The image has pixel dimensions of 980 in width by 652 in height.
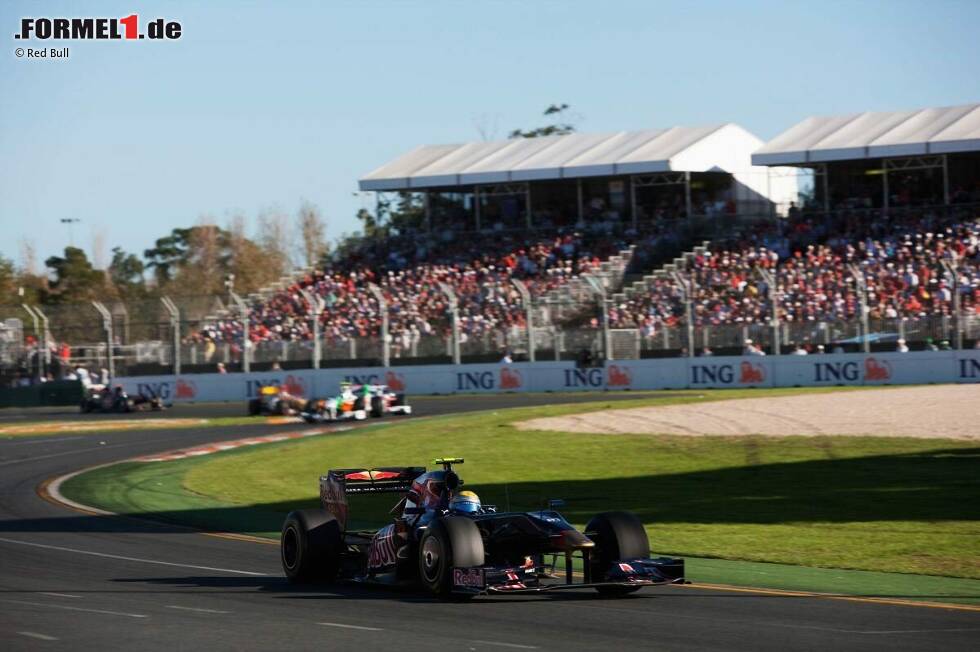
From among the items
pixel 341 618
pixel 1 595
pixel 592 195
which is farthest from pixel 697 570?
pixel 592 195

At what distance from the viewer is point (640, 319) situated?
46312 mm

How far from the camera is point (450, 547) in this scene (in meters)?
11.8

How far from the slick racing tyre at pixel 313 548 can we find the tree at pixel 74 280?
276 feet

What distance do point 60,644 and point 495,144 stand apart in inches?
2312

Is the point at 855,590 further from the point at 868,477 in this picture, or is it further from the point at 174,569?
the point at 868,477

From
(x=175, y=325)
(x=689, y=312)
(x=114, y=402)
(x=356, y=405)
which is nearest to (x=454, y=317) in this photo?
(x=689, y=312)

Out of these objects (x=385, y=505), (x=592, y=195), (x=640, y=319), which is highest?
(x=592, y=195)

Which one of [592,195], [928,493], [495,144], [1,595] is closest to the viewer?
[1,595]

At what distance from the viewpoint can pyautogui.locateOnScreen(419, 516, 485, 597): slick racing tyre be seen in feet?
38.5

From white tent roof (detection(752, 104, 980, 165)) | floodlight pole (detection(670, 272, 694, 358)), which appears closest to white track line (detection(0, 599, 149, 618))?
floodlight pole (detection(670, 272, 694, 358))

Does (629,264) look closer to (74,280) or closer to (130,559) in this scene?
(130,559)

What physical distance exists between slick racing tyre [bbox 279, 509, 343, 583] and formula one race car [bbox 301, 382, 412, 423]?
23.9 m

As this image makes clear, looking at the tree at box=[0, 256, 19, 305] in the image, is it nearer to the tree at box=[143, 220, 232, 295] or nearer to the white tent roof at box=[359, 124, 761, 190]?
the tree at box=[143, 220, 232, 295]

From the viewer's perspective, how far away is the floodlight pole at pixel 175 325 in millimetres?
A: 51094
